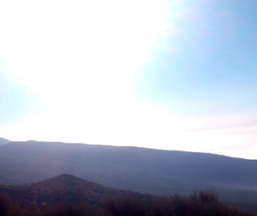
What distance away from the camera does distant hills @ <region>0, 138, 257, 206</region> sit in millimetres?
69312

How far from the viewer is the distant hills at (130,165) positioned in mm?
69312

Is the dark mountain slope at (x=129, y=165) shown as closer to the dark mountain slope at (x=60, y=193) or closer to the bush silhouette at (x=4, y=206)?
the dark mountain slope at (x=60, y=193)

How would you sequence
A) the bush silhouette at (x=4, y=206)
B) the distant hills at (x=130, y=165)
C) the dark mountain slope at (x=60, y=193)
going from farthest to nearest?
the distant hills at (x=130, y=165) < the dark mountain slope at (x=60, y=193) < the bush silhouette at (x=4, y=206)

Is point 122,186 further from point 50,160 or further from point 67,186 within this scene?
point 67,186

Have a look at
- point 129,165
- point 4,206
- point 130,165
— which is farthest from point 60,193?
point 130,165

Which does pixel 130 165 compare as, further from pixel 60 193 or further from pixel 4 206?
pixel 4 206

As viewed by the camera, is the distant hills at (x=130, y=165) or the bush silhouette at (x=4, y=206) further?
the distant hills at (x=130, y=165)

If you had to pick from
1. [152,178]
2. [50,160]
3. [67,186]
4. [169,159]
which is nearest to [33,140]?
[50,160]

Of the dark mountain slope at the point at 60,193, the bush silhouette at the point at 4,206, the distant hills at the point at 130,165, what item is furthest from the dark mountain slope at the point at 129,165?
the bush silhouette at the point at 4,206

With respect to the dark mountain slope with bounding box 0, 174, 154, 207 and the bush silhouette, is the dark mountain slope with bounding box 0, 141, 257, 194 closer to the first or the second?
the dark mountain slope with bounding box 0, 174, 154, 207

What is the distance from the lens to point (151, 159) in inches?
3900

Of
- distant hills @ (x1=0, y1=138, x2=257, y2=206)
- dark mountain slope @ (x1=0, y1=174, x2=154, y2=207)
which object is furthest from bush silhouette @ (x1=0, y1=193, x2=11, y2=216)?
distant hills @ (x1=0, y1=138, x2=257, y2=206)

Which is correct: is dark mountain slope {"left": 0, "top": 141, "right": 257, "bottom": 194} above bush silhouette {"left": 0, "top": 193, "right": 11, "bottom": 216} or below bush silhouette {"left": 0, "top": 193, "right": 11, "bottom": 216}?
above

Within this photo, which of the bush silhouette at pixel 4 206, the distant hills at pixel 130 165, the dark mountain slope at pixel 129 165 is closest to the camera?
the bush silhouette at pixel 4 206
